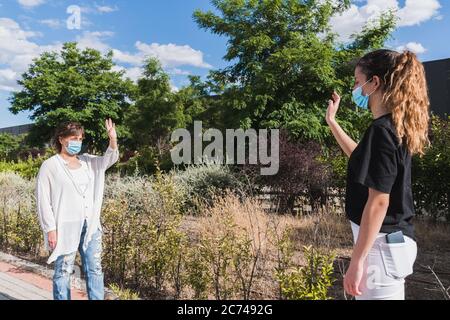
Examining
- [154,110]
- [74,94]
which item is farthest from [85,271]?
[74,94]

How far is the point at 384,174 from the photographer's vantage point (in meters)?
2.01

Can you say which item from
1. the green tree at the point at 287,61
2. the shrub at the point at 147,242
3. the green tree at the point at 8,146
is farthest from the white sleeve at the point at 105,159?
the green tree at the point at 8,146

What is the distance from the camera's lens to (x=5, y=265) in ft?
20.7

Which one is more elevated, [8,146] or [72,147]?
[8,146]

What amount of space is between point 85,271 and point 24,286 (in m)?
1.69

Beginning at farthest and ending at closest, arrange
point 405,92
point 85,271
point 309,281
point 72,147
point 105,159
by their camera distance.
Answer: point 105,159
point 72,147
point 85,271
point 309,281
point 405,92

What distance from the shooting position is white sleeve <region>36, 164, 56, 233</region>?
375 centimetres

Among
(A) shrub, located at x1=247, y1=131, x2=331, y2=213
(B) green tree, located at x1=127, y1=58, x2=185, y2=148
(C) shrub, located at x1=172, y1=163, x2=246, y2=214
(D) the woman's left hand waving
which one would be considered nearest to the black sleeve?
(D) the woman's left hand waving

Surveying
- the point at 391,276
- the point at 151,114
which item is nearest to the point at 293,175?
the point at 391,276

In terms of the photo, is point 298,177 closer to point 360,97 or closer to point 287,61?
point 287,61

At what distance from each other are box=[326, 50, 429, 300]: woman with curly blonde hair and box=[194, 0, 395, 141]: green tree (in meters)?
10.1

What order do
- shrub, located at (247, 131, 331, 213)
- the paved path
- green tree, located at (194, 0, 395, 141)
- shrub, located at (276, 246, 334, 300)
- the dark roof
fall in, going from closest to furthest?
1. shrub, located at (276, 246, 334, 300)
2. the paved path
3. shrub, located at (247, 131, 331, 213)
4. green tree, located at (194, 0, 395, 141)
5. the dark roof

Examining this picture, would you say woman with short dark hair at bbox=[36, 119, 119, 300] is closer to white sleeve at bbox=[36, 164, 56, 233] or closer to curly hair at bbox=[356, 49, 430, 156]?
white sleeve at bbox=[36, 164, 56, 233]
